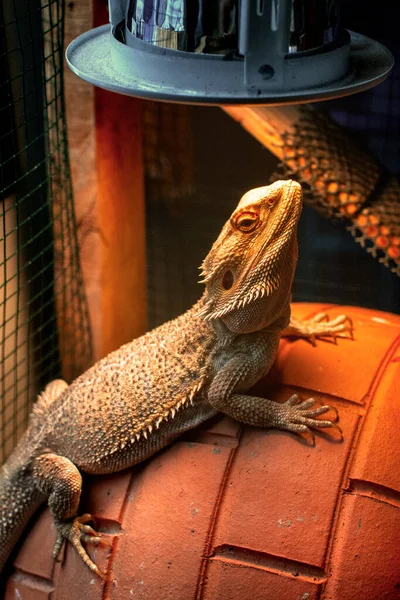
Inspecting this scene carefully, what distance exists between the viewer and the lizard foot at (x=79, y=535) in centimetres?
241

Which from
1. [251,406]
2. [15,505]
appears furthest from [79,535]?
[251,406]

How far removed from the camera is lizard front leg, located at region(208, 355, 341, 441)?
94.6 inches

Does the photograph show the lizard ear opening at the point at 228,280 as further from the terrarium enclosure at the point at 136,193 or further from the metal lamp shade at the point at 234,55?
the metal lamp shade at the point at 234,55

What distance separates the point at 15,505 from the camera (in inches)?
108

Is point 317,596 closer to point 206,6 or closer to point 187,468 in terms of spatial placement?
point 187,468

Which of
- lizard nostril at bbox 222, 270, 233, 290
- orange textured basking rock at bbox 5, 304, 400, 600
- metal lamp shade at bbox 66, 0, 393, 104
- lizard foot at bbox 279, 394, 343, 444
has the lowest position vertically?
orange textured basking rock at bbox 5, 304, 400, 600

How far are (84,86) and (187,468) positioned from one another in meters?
1.79

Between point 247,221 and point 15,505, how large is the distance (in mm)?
1382

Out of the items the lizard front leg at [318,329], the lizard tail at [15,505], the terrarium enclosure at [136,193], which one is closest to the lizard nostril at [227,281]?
the lizard front leg at [318,329]

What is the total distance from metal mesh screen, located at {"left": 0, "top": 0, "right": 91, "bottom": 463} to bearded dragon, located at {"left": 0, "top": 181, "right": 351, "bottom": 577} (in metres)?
0.85

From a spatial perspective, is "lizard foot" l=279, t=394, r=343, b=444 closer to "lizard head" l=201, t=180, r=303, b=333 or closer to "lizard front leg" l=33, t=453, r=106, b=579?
"lizard head" l=201, t=180, r=303, b=333

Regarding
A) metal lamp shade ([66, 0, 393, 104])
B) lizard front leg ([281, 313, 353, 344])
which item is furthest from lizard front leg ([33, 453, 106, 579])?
metal lamp shade ([66, 0, 393, 104])

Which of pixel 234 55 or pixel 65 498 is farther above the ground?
pixel 234 55

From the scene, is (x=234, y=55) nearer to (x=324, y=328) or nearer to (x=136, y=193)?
(x=324, y=328)
